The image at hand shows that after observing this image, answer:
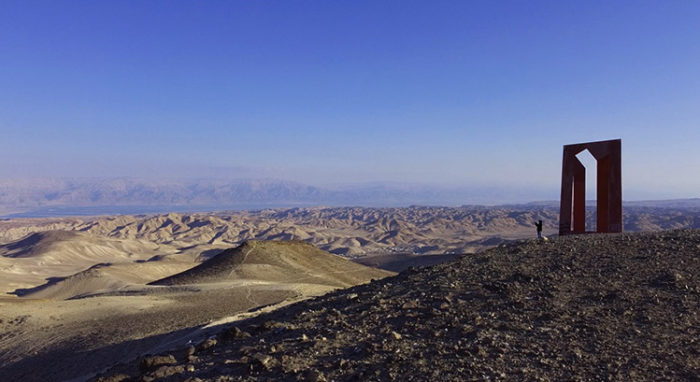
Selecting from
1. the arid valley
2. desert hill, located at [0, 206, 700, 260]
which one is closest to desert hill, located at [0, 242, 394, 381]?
the arid valley

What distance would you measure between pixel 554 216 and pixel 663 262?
131 metres

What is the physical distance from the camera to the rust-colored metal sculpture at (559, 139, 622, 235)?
15523mm

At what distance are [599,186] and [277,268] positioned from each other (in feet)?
62.3

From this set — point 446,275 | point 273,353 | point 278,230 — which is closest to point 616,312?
point 446,275

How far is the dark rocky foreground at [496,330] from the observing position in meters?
Answer: 5.82

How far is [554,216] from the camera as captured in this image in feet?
433

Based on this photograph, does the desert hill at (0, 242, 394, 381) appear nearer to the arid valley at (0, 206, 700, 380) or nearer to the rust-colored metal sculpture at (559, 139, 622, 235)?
the arid valley at (0, 206, 700, 380)

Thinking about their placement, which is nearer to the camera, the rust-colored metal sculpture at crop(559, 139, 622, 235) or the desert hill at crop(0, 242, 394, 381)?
the desert hill at crop(0, 242, 394, 381)

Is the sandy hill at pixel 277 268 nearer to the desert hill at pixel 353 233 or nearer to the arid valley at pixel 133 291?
the arid valley at pixel 133 291

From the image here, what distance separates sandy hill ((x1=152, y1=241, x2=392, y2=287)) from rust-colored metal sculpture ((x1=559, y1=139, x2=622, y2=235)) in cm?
1374

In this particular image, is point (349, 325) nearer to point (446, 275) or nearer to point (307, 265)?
point (446, 275)

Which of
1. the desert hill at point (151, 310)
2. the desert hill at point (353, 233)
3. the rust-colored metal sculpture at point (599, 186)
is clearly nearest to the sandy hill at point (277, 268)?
the desert hill at point (151, 310)

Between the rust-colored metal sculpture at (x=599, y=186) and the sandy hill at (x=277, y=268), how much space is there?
13.7m

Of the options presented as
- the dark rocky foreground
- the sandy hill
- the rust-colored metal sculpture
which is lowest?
the sandy hill
